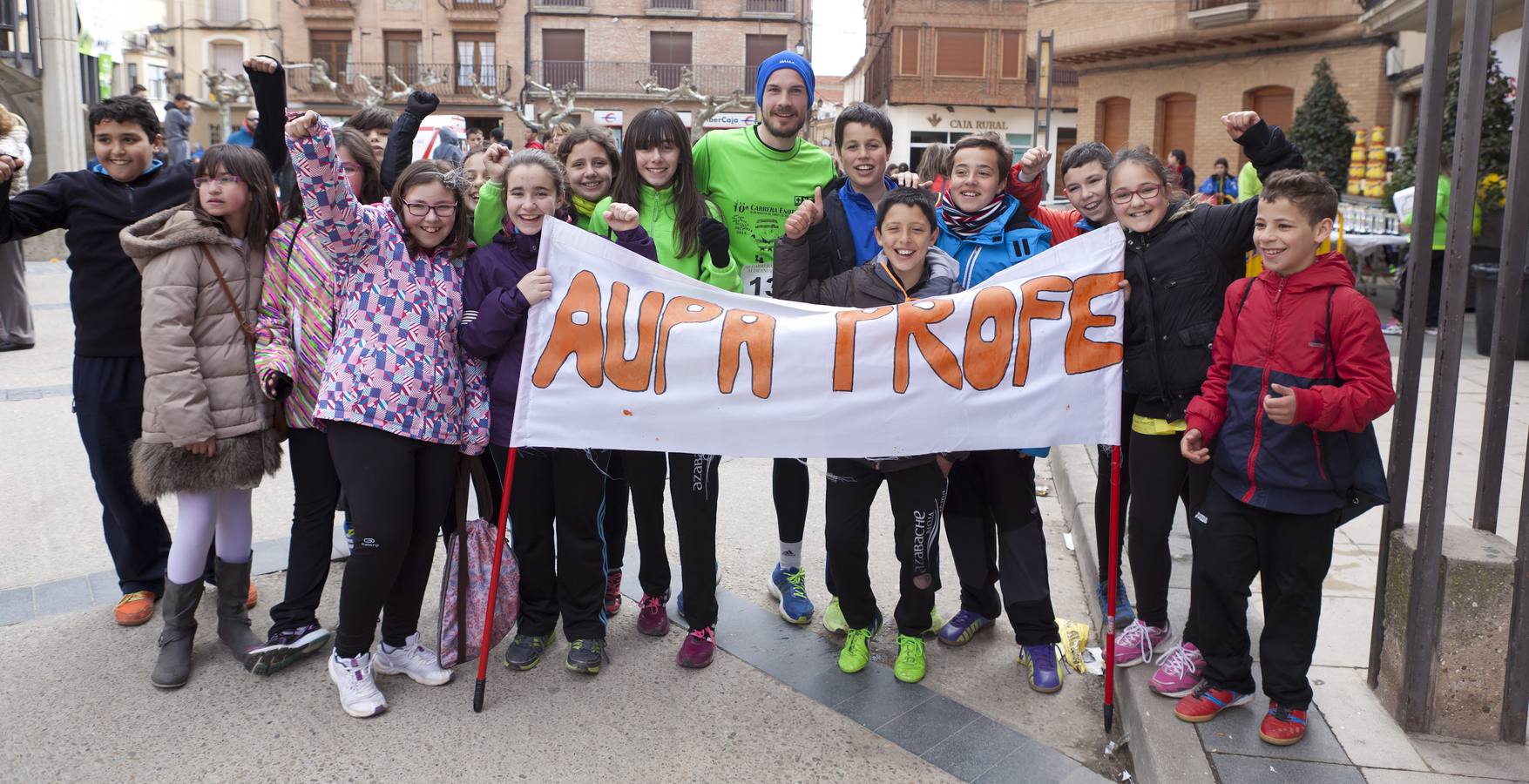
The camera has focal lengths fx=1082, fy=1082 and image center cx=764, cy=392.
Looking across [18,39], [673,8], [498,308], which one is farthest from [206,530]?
[673,8]

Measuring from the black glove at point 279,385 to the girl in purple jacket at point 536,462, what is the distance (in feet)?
1.93

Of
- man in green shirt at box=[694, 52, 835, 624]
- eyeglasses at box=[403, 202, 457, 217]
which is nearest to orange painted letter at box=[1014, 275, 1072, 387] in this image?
man in green shirt at box=[694, 52, 835, 624]

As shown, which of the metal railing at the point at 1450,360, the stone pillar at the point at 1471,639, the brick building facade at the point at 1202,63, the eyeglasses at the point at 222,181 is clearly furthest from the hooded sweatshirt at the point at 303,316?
the brick building facade at the point at 1202,63

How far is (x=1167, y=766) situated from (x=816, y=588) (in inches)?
73.9

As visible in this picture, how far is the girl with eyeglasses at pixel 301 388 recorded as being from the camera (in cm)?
363

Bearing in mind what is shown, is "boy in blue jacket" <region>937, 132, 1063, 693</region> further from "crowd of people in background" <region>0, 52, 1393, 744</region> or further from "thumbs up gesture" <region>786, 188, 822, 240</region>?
"thumbs up gesture" <region>786, 188, 822, 240</region>

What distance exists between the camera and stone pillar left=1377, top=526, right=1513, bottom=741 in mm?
3094

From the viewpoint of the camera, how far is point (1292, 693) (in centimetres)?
314

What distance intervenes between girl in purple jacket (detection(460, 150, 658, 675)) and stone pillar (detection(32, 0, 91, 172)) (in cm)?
1435

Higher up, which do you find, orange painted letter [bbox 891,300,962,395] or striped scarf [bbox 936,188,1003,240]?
striped scarf [bbox 936,188,1003,240]

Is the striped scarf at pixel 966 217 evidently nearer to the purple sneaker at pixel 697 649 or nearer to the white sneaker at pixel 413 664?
the purple sneaker at pixel 697 649

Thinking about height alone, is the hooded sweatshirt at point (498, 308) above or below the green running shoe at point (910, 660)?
above

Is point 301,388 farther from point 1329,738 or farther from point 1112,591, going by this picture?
point 1329,738

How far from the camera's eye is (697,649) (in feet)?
12.8
